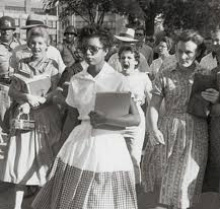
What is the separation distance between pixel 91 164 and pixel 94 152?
99 mm

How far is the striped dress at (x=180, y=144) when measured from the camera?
14.7 feet

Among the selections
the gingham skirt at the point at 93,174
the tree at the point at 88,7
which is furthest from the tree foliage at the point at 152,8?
the gingham skirt at the point at 93,174

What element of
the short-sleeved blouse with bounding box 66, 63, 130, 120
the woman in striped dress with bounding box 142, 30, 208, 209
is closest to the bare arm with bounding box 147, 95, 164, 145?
the woman in striped dress with bounding box 142, 30, 208, 209

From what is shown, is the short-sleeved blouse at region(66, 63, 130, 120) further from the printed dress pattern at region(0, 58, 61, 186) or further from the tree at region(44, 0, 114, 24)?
the tree at region(44, 0, 114, 24)

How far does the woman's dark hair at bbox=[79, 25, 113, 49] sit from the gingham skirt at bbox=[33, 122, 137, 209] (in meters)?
0.69

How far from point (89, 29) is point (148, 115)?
36.8 inches

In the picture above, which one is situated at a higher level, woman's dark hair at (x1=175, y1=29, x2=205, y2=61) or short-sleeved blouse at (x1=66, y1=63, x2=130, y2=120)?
woman's dark hair at (x1=175, y1=29, x2=205, y2=61)

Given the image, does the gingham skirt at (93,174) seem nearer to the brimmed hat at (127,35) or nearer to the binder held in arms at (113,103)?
the binder held in arms at (113,103)

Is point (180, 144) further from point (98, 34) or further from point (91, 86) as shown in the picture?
point (98, 34)

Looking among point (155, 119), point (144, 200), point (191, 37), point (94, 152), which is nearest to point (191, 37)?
point (191, 37)

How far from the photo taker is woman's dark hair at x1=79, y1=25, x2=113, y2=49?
4.24 m

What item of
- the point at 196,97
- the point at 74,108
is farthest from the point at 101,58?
the point at 196,97

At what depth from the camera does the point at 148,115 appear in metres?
4.62

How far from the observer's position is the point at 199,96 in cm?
443
